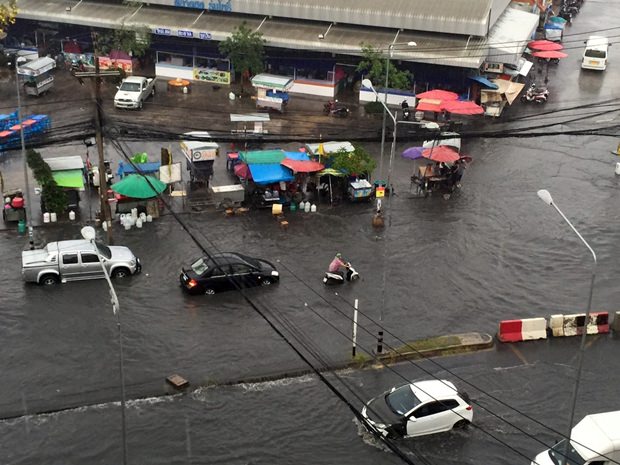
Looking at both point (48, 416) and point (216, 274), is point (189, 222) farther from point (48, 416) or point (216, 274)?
point (48, 416)

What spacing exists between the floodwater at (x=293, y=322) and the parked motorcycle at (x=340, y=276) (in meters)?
0.47

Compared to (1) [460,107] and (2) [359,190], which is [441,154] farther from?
(1) [460,107]

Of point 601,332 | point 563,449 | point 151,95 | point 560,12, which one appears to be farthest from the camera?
point 560,12

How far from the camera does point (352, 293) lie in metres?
27.4

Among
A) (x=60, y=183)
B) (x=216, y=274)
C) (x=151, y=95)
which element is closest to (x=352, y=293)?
(x=216, y=274)

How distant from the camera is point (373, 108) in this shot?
44.5m

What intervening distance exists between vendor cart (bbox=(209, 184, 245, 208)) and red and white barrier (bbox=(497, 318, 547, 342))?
12.8 m

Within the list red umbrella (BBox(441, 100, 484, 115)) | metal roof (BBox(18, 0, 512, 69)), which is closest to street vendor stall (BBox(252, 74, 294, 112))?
metal roof (BBox(18, 0, 512, 69))

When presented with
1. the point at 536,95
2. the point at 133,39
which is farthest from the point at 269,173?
the point at 536,95

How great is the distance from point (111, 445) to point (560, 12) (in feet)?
207

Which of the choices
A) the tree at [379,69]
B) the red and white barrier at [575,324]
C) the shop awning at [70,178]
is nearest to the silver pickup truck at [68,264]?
the shop awning at [70,178]

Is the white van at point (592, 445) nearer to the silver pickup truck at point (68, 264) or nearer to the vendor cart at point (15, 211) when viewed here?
the silver pickup truck at point (68, 264)

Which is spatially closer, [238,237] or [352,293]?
[352,293]

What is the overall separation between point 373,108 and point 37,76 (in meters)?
18.6
